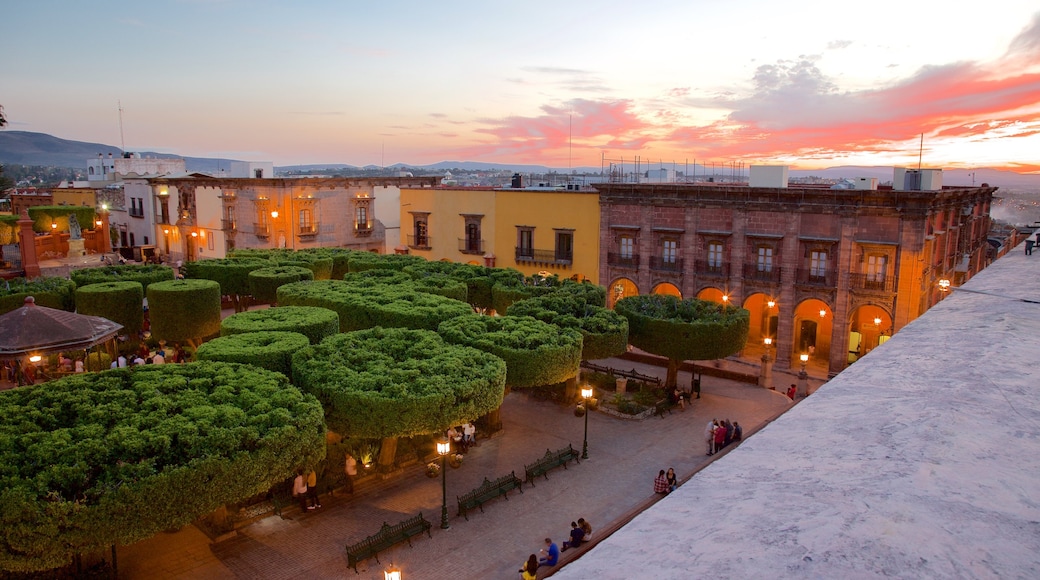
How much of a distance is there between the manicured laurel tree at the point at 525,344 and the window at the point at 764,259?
1410 centimetres

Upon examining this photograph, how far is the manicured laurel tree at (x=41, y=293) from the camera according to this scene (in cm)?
2523

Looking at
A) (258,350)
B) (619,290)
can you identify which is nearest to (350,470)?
(258,350)

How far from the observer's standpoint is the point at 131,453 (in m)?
11.0

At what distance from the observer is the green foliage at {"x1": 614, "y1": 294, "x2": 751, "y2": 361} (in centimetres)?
2362

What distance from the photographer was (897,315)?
28281 millimetres

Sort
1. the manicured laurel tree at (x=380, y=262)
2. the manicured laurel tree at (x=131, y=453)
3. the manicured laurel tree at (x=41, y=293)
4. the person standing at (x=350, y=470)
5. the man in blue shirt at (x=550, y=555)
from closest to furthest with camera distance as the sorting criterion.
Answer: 1. the manicured laurel tree at (x=131, y=453)
2. the man in blue shirt at (x=550, y=555)
3. the person standing at (x=350, y=470)
4. the manicured laurel tree at (x=41, y=293)
5. the manicured laurel tree at (x=380, y=262)

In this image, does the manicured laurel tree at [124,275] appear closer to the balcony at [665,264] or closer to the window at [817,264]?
the balcony at [665,264]

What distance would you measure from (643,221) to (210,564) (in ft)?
84.9

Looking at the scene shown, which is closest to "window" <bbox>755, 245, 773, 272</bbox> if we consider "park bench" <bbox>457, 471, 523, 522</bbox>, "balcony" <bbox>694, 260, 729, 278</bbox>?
"balcony" <bbox>694, 260, 729, 278</bbox>

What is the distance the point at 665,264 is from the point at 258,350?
22.1 metres

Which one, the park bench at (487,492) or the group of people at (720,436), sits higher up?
the group of people at (720,436)

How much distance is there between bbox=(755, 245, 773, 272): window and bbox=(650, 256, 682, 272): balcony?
3820 millimetres

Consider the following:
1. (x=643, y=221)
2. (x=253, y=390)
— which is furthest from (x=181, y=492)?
(x=643, y=221)

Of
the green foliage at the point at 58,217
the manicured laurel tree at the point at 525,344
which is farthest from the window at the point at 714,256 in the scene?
the green foliage at the point at 58,217
